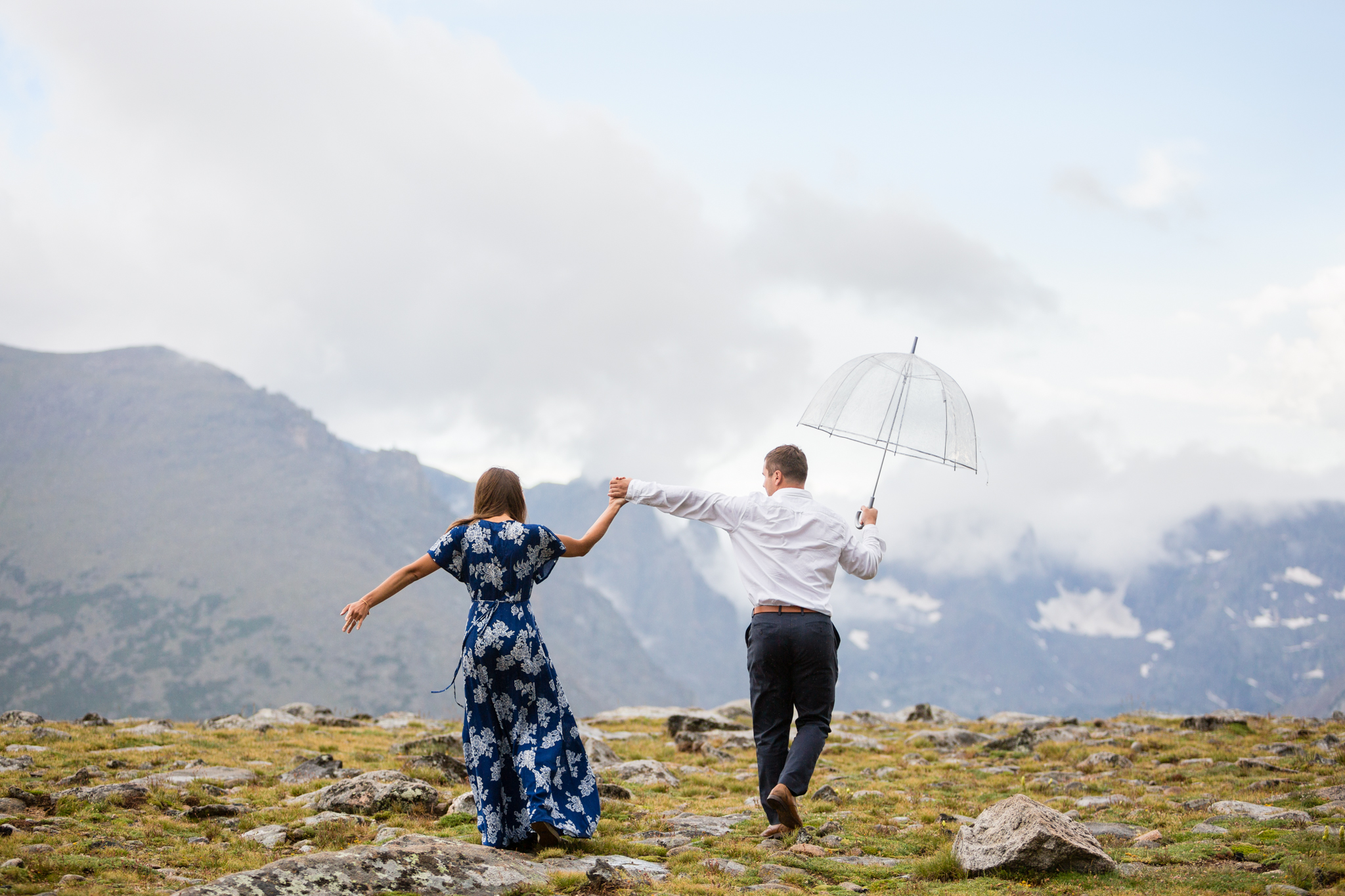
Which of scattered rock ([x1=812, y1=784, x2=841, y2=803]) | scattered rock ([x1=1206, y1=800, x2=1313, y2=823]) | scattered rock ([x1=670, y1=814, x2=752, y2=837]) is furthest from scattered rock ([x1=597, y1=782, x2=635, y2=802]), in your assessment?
scattered rock ([x1=1206, y1=800, x2=1313, y2=823])

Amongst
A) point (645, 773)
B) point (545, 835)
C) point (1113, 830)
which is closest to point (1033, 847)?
point (1113, 830)

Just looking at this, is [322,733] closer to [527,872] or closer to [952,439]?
Result: [527,872]

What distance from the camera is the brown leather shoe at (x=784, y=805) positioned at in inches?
367

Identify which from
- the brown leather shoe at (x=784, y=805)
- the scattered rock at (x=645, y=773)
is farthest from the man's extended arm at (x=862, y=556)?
the scattered rock at (x=645, y=773)

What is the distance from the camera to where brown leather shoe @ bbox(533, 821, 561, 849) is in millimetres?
8828

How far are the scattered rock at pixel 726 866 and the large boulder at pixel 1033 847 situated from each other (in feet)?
6.57

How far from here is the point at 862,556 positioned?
979cm

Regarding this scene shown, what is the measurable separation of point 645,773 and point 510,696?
5683 millimetres

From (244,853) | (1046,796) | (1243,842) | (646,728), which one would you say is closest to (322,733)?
(646,728)

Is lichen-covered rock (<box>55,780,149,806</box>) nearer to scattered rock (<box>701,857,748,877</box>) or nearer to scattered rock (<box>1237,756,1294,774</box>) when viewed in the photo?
scattered rock (<box>701,857,748,877</box>)

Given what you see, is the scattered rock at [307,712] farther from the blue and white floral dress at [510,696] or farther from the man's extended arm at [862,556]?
the man's extended arm at [862,556]

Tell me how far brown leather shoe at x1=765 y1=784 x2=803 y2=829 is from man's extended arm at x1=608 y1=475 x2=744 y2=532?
270 centimetres

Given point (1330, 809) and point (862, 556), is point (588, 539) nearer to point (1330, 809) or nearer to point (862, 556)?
point (862, 556)

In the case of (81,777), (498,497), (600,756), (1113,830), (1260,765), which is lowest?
(81,777)
